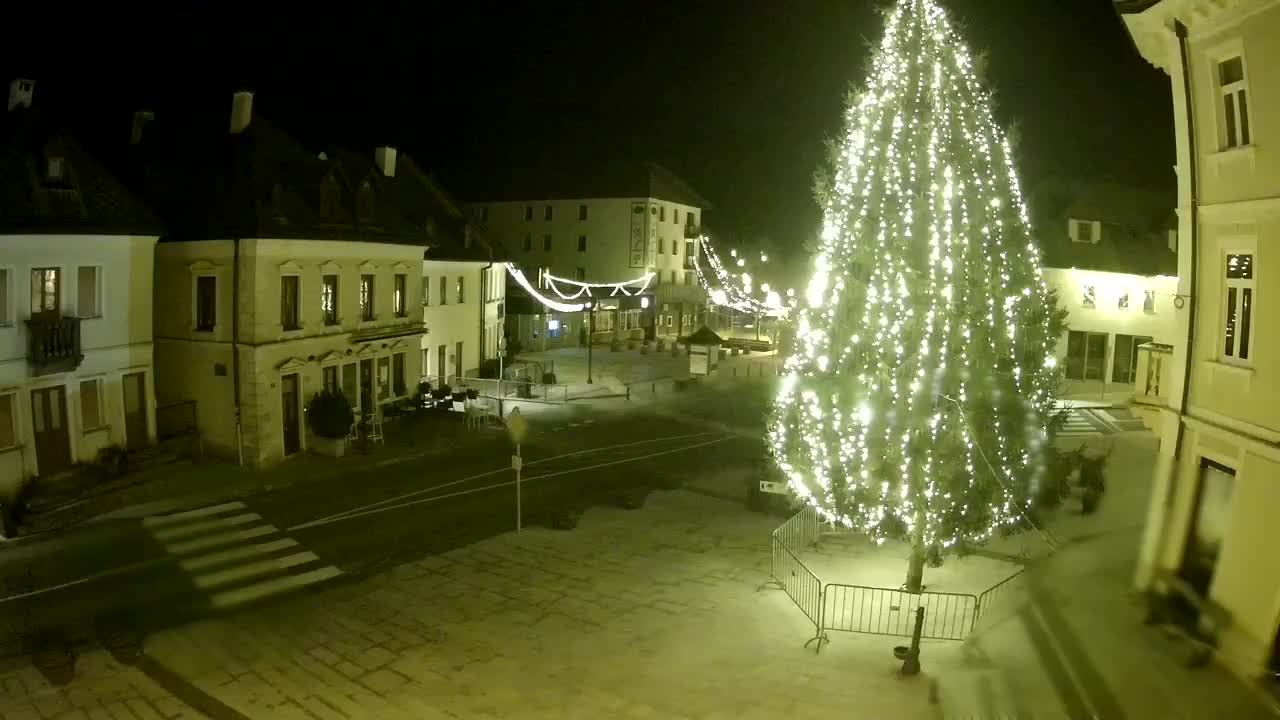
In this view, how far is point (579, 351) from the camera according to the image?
50.1 metres

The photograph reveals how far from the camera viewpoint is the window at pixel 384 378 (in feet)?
97.4

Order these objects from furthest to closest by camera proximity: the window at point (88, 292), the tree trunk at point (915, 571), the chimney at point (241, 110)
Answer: the chimney at point (241, 110), the window at point (88, 292), the tree trunk at point (915, 571)

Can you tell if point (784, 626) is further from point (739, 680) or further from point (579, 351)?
point (579, 351)

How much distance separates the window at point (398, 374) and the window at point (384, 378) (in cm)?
37

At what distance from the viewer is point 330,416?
2492cm

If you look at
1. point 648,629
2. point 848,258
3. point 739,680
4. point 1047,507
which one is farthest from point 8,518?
point 1047,507

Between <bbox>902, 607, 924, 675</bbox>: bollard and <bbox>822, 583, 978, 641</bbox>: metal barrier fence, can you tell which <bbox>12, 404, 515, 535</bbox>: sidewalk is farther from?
<bbox>902, 607, 924, 675</bbox>: bollard

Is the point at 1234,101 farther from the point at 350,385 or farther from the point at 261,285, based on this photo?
the point at 350,385

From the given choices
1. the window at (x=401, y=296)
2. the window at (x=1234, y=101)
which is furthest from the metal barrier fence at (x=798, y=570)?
the window at (x=401, y=296)

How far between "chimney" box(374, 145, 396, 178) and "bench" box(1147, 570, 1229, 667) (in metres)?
32.8

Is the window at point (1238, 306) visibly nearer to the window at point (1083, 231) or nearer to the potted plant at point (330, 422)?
the potted plant at point (330, 422)

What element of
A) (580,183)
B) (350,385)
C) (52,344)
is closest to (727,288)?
(580,183)

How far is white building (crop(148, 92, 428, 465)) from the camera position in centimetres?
2369

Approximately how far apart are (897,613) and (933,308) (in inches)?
175
